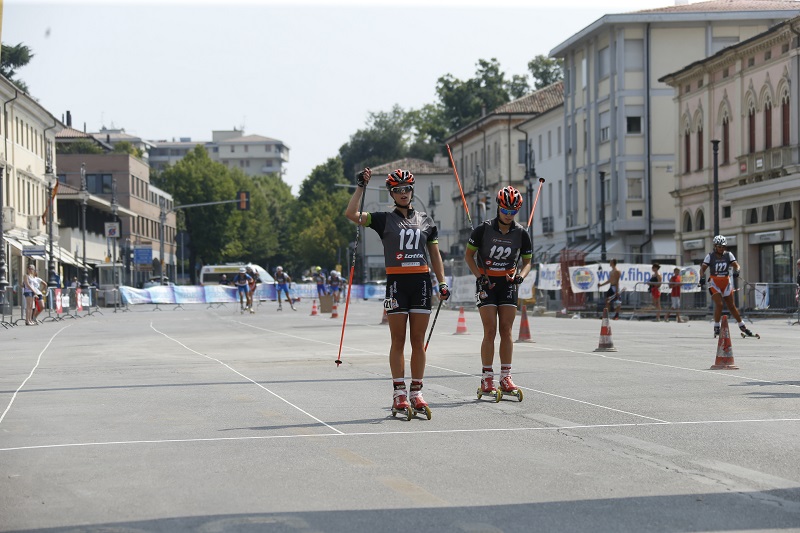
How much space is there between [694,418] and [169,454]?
4474 millimetres

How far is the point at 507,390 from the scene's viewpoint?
1291cm

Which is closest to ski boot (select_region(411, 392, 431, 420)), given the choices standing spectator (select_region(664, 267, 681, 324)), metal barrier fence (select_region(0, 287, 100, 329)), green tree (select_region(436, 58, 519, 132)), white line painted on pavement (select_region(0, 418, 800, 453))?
white line painted on pavement (select_region(0, 418, 800, 453))

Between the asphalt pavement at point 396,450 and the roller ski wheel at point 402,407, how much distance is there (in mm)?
145

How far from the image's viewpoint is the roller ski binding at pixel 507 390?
12.8 meters

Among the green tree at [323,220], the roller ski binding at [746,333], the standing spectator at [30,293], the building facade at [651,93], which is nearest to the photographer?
the roller ski binding at [746,333]

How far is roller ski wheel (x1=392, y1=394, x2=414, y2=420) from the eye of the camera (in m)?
11.3

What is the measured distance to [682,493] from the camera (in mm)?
7449

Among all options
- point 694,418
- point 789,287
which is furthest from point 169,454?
point 789,287

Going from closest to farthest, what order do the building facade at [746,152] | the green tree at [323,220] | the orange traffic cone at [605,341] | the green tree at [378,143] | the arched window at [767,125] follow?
1. the orange traffic cone at [605,341]
2. the building facade at [746,152]
3. the arched window at [767,125]
4. the green tree at [323,220]
5. the green tree at [378,143]

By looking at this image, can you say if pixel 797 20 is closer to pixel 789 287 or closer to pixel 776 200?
pixel 776 200

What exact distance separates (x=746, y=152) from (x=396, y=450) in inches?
1837

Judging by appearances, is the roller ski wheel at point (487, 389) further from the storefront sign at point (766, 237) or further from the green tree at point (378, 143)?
the green tree at point (378, 143)

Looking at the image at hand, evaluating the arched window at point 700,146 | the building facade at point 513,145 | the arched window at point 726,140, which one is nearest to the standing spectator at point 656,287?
the arched window at point 726,140

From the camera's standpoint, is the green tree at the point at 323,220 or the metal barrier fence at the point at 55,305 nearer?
the metal barrier fence at the point at 55,305
